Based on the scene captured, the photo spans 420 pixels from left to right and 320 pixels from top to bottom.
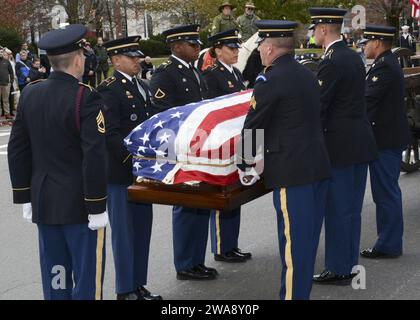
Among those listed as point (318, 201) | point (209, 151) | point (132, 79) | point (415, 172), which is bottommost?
point (415, 172)

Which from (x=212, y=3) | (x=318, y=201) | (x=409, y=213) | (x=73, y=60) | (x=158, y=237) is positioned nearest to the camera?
(x=73, y=60)

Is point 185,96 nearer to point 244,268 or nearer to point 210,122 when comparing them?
point 210,122

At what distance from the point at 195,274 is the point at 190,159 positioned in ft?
4.75

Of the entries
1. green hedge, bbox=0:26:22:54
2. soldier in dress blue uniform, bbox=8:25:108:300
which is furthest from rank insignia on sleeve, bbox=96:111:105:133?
green hedge, bbox=0:26:22:54

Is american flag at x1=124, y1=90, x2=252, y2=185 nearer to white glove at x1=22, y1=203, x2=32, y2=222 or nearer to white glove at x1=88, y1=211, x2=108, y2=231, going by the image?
white glove at x1=88, y1=211, x2=108, y2=231

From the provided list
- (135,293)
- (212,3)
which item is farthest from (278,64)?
(212,3)

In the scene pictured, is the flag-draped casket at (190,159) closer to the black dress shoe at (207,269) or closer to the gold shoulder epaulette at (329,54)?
the gold shoulder epaulette at (329,54)

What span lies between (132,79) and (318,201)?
4.80 ft

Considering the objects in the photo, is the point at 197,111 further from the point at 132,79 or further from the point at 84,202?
the point at 84,202

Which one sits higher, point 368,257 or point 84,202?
point 84,202

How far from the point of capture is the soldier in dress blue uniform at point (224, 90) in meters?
6.14

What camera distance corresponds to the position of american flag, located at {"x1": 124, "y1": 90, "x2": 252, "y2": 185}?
452cm

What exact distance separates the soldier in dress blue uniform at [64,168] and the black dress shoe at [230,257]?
6.97 ft

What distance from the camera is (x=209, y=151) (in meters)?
4.54
